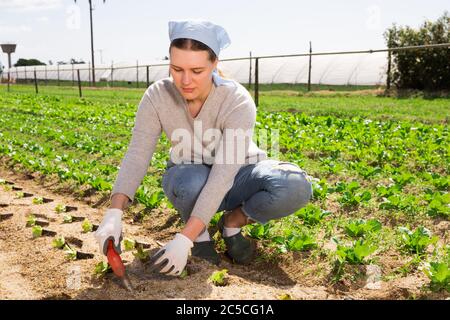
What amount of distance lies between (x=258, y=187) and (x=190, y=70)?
84cm

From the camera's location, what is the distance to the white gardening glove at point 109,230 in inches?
104

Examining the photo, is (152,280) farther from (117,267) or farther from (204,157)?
(204,157)

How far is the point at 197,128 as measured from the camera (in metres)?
3.00

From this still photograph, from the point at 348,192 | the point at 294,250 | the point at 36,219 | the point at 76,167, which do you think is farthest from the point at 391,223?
the point at 76,167

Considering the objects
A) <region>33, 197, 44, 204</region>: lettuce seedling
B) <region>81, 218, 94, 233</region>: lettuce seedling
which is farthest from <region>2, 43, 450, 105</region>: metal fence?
<region>81, 218, 94, 233</region>: lettuce seedling

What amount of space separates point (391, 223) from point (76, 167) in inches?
146

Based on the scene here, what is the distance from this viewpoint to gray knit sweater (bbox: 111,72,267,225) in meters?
2.81

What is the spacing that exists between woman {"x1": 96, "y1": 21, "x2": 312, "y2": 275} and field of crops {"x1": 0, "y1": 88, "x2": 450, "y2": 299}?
1.01ft

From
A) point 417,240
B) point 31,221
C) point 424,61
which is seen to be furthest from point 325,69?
point 417,240

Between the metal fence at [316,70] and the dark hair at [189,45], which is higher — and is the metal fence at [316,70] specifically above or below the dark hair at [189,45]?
above

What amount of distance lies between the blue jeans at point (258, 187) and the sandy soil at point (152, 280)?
1.13ft

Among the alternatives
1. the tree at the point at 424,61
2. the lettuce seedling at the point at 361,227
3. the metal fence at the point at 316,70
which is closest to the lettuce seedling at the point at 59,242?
the lettuce seedling at the point at 361,227

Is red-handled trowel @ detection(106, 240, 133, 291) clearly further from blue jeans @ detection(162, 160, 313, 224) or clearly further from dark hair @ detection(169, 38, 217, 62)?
dark hair @ detection(169, 38, 217, 62)

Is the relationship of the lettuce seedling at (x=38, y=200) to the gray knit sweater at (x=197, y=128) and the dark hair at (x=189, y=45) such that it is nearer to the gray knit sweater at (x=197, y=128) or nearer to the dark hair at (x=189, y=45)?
the gray knit sweater at (x=197, y=128)
